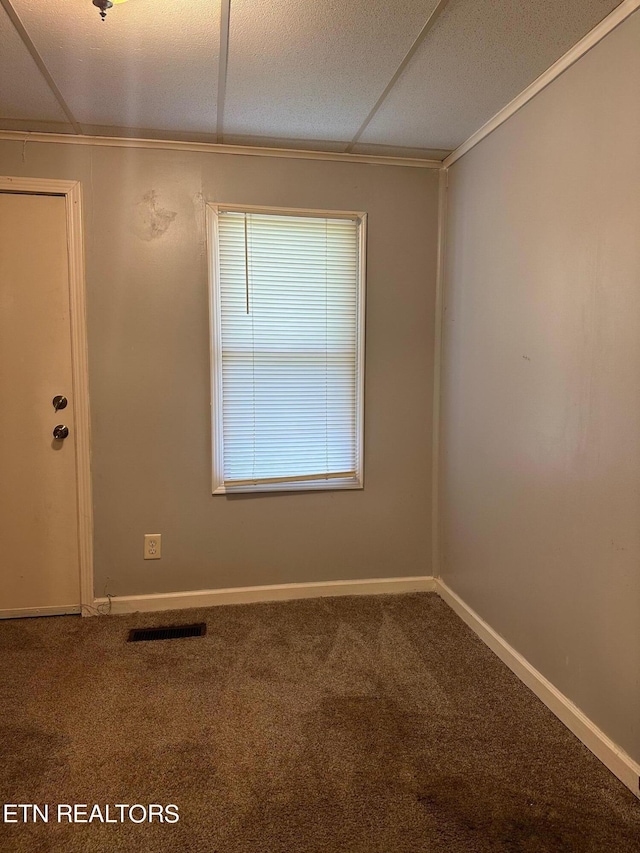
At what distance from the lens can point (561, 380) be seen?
5.94 ft

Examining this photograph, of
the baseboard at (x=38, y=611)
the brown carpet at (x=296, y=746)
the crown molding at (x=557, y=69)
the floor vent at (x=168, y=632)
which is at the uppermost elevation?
the crown molding at (x=557, y=69)

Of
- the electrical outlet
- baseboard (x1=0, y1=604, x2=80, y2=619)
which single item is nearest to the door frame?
baseboard (x1=0, y1=604, x2=80, y2=619)

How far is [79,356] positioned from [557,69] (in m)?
2.30

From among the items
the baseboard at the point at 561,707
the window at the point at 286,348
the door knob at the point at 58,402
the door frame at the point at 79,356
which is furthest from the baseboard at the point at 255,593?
the door knob at the point at 58,402

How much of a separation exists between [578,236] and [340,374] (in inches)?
51.9

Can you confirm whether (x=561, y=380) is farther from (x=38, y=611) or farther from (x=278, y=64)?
(x=38, y=611)

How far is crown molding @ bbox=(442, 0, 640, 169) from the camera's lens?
150 cm

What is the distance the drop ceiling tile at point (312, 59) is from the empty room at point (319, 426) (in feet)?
0.04

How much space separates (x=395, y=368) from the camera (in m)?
2.76

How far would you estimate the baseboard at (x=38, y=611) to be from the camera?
254cm

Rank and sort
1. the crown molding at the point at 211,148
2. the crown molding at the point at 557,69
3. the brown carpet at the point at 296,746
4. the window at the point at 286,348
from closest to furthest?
the brown carpet at the point at 296,746, the crown molding at the point at 557,69, the crown molding at the point at 211,148, the window at the point at 286,348

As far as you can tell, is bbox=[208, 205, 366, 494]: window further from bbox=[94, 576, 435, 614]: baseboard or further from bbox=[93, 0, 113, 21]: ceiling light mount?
bbox=[93, 0, 113, 21]: ceiling light mount

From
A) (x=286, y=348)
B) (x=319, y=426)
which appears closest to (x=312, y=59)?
(x=286, y=348)

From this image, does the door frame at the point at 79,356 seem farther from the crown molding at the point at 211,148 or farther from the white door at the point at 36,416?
the crown molding at the point at 211,148
